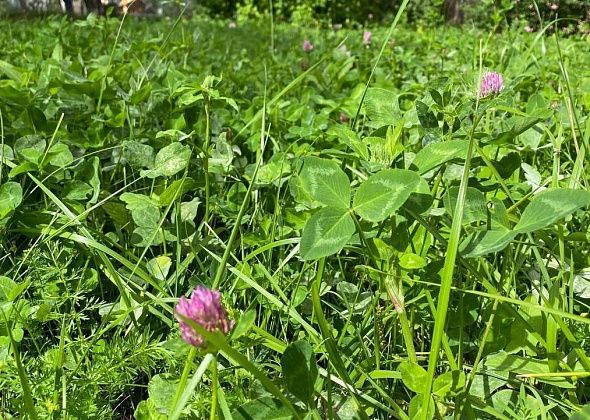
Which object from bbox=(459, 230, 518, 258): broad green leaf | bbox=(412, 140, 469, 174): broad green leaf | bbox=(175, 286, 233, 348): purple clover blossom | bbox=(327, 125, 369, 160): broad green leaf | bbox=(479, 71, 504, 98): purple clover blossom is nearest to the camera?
bbox=(175, 286, 233, 348): purple clover blossom

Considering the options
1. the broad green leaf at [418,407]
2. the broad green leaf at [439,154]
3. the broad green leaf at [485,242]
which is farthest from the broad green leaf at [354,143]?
the broad green leaf at [418,407]

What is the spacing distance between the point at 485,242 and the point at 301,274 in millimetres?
228

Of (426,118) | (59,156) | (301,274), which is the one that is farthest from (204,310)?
(59,156)

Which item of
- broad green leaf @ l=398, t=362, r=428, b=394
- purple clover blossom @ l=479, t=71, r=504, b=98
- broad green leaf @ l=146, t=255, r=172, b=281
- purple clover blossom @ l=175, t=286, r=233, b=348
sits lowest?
broad green leaf @ l=146, t=255, r=172, b=281

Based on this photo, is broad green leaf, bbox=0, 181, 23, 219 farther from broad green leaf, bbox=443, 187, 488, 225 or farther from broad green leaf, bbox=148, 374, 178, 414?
broad green leaf, bbox=443, 187, 488, 225

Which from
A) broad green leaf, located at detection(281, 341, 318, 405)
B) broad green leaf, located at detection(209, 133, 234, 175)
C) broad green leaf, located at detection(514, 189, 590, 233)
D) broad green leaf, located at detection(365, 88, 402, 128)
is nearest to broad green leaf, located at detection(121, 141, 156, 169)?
broad green leaf, located at detection(209, 133, 234, 175)

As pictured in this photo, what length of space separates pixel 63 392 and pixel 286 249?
1.33ft

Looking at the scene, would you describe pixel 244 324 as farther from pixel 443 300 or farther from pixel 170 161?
pixel 170 161

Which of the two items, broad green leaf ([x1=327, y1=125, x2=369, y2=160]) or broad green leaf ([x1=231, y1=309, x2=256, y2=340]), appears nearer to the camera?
broad green leaf ([x1=231, y1=309, x2=256, y2=340])

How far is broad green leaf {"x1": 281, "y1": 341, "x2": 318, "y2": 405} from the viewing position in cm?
60

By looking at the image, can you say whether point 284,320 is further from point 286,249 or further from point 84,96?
point 84,96

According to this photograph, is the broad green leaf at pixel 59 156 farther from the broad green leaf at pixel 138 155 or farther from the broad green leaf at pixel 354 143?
the broad green leaf at pixel 354 143

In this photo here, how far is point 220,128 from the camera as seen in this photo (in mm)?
1295

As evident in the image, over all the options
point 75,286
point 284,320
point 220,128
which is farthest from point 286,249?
point 220,128
